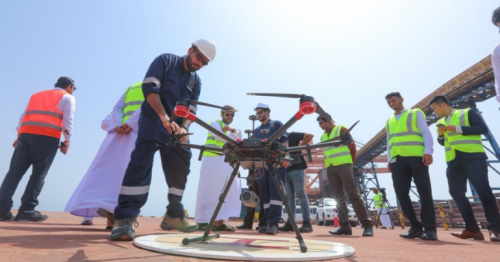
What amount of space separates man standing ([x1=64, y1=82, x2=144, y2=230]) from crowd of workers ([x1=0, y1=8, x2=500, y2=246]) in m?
0.01

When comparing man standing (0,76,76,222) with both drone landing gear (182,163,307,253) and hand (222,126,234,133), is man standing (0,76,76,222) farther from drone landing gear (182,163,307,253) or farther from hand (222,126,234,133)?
drone landing gear (182,163,307,253)

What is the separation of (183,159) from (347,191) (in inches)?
95.9

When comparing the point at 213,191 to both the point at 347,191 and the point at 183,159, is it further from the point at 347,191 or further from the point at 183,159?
the point at 347,191

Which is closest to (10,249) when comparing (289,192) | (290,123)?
(290,123)

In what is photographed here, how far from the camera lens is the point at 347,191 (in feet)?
13.3

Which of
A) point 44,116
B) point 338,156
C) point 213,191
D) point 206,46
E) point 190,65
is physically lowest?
point 213,191

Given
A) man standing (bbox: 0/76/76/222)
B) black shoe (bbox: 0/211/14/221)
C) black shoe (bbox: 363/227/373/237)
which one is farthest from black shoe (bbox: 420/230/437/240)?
black shoe (bbox: 0/211/14/221)

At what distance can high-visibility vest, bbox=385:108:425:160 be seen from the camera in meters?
3.58

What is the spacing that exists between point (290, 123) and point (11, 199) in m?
4.22

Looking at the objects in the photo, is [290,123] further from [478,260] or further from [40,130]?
[40,130]

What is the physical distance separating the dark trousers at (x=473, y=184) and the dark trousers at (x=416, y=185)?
0.38 meters

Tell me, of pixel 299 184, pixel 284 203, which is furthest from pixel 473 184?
pixel 284 203

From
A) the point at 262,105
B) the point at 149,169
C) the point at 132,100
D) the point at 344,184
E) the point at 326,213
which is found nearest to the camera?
the point at 149,169

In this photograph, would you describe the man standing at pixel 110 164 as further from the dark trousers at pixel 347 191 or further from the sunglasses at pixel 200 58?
the dark trousers at pixel 347 191
